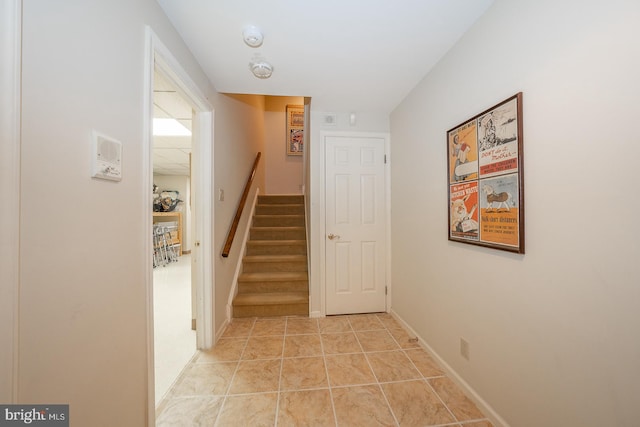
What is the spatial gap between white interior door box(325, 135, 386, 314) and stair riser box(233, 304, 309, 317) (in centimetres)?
32

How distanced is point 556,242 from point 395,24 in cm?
148

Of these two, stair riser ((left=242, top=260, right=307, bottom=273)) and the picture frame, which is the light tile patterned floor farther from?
the picture frame

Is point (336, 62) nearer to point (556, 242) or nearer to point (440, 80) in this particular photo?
point (440, 80)

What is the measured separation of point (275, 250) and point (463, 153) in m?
2.46

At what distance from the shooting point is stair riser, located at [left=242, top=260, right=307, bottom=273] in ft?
9.53

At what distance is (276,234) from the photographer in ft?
11.0

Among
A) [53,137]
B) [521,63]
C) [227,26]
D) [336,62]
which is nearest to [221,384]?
[53,137]

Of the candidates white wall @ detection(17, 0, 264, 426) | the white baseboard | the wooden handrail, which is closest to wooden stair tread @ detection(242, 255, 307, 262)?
the wooden handrail

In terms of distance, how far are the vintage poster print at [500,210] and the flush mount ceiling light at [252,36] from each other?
1.67 m

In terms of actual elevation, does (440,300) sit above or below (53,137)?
below

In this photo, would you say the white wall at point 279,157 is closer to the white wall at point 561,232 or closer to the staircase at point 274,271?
the staircase at point 274,271

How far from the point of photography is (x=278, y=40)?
152 cm

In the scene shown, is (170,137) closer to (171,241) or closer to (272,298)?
(272,298)

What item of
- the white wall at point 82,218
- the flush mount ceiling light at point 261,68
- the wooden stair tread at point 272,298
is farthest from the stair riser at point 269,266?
the flush mount ceiling light at point 261,68
